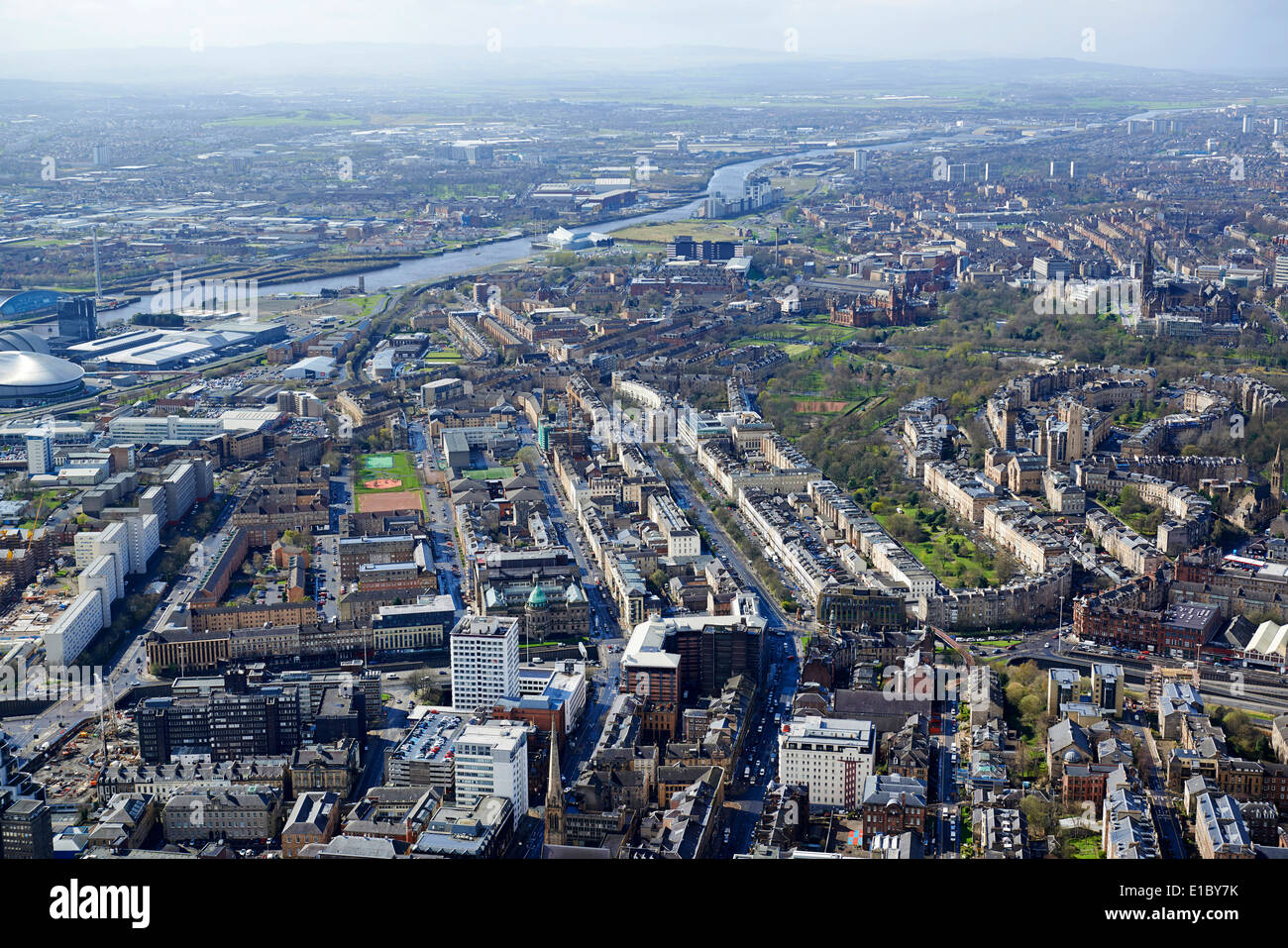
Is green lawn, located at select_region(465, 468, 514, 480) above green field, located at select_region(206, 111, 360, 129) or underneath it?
underneath

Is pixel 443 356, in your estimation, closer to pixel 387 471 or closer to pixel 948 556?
pixel 387 471

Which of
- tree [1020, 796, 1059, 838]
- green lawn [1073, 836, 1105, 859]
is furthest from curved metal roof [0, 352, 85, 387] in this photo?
green lawn [1073, 836, 1105, 859]

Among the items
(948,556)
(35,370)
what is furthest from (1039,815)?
(35,370)

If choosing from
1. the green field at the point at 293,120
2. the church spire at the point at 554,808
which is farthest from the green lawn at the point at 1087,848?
the green field at the point at 293,120

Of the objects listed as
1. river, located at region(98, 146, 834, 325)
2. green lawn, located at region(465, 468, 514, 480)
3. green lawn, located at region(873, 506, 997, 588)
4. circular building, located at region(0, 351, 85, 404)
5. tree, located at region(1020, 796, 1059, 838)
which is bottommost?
tree, located at region(1020, 796, 1059, 838)

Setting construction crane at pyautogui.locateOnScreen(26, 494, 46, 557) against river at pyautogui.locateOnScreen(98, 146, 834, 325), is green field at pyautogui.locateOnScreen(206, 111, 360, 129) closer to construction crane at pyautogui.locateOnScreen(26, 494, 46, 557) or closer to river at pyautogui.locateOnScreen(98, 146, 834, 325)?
river at pyautogui.locateOnScreen(98, 146, 834, 325)

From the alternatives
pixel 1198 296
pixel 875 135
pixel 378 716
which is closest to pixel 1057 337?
pixel 1198 296

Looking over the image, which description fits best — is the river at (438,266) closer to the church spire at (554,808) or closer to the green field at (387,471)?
the green field at (387,471)
